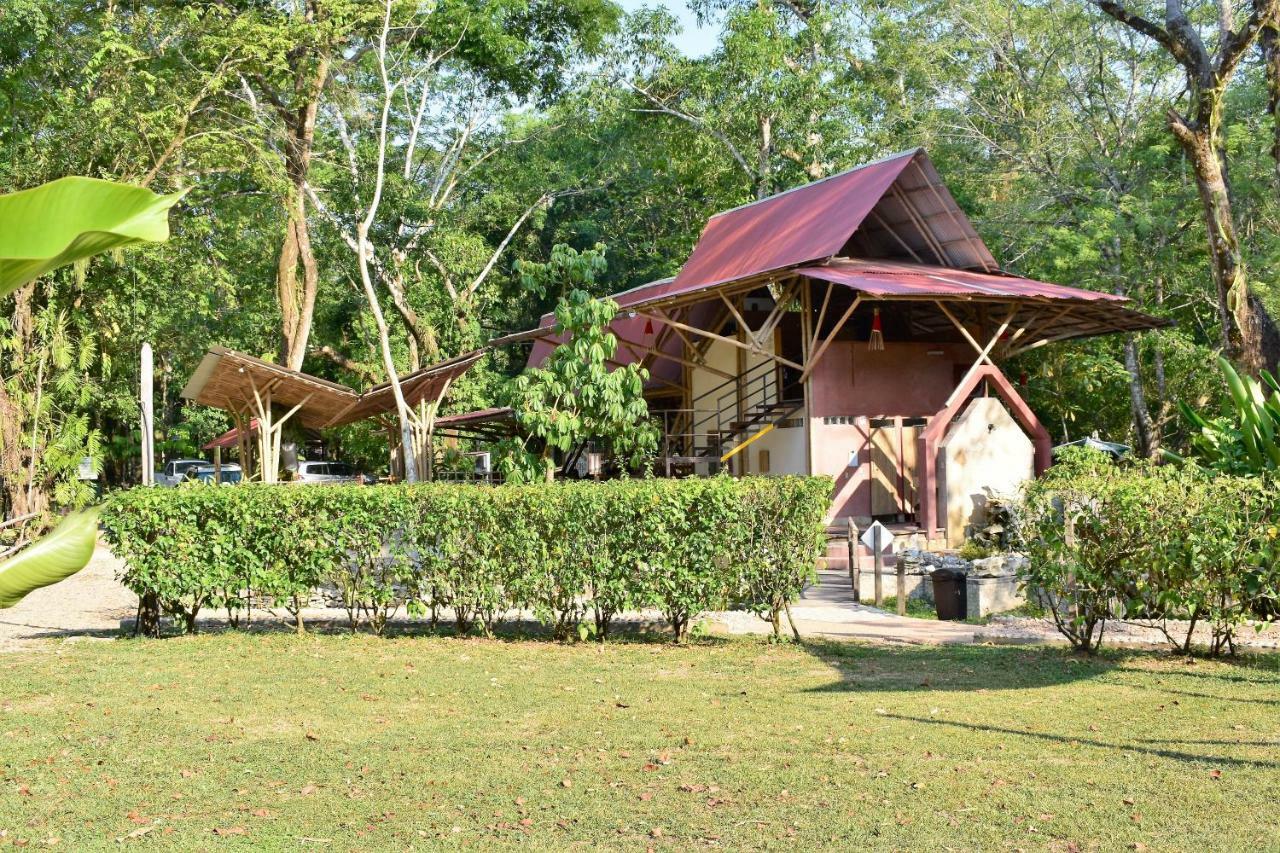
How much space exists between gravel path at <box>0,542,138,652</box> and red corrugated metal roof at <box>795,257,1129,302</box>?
10127 millimetres

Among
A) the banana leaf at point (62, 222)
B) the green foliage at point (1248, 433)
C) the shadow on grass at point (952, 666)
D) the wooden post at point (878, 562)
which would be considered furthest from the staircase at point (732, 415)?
the banana leaf at point (62, 222)

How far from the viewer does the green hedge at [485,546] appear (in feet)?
33.7

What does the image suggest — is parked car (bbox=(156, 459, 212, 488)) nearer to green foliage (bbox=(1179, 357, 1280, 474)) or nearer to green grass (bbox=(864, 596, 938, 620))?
green grass (bbox=(864, 596, 938, 620))

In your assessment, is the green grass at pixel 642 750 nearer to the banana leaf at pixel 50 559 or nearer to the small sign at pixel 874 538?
the small sign at pixel 874 538

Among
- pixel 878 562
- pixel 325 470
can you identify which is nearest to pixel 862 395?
pixel 878 562

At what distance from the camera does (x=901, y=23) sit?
1280 inches

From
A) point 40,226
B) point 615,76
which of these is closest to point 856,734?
point 40,226

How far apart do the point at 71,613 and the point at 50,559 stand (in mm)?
13080

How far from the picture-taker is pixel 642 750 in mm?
6512

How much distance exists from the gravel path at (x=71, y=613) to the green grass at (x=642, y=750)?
1.73m

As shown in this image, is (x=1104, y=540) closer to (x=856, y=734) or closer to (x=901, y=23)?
(x=856, y=734)

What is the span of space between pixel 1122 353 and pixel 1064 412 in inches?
75.1

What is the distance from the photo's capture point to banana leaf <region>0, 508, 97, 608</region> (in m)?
1.83

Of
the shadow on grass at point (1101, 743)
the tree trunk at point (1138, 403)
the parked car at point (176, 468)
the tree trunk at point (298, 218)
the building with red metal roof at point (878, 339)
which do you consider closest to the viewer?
the shadow on grass at point (1101, 743)
